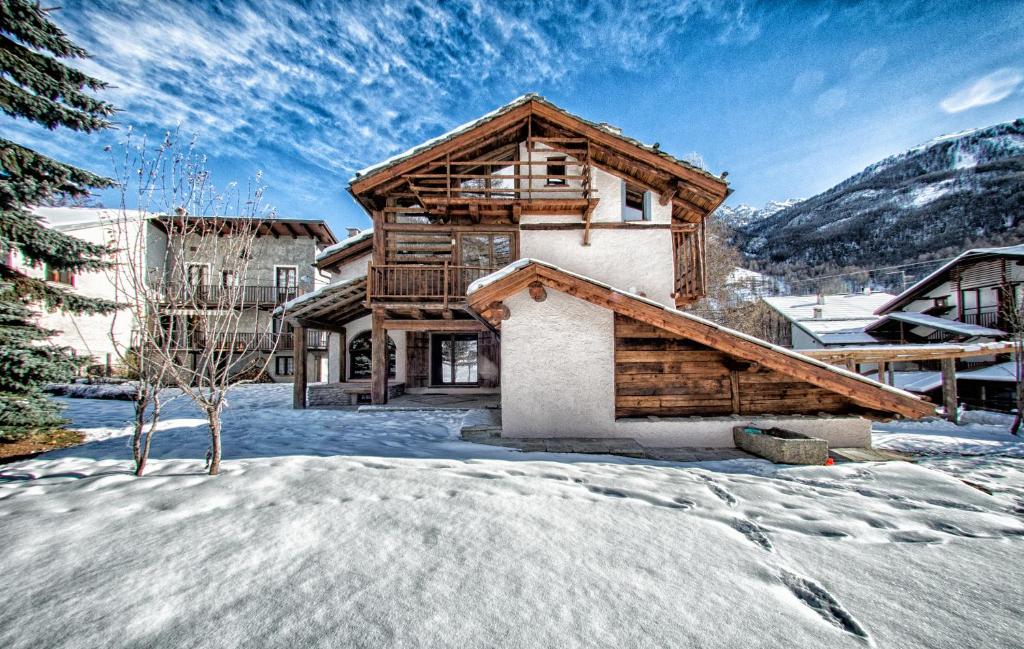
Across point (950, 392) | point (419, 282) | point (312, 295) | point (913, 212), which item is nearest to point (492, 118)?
point (419, 282)

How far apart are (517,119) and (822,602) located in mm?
10982

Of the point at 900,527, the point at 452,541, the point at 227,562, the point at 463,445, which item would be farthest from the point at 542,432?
the point at 227,562

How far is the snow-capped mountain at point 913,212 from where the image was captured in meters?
54.4

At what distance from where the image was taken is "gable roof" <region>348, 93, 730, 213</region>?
9.95 metres

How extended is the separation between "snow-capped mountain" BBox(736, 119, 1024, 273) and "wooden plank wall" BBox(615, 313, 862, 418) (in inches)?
2488

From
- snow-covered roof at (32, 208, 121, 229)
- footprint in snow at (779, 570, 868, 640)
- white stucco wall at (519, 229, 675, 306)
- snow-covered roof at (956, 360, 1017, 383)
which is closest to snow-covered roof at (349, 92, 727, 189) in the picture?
white stucco wall at (519, 229, 675, 306)

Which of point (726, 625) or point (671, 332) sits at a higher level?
point (671, 332)

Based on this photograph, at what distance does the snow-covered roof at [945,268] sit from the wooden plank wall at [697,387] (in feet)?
Answer: 73.1

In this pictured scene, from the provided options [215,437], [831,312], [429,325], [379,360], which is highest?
[831,312]

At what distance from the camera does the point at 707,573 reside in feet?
Answer: 8.34

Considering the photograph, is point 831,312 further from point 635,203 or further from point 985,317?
point 635,203

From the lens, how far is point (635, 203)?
11.5 m

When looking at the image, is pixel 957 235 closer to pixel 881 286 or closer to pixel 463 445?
pixel 881 286

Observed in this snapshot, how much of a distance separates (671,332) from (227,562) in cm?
636
